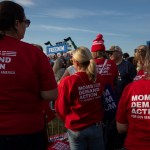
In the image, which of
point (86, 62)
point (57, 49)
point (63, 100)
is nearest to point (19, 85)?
point (63, 100)

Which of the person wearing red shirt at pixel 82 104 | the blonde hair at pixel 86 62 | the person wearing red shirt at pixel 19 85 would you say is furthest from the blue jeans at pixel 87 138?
the person wearing red shirt at pixel 19 85

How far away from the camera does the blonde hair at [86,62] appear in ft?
11.8

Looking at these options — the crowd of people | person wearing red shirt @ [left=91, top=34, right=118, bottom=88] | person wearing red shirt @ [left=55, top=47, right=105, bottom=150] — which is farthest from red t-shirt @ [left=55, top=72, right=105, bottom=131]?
person wearing red shirt @ [left=91, top=34, right=118, bottom=88]

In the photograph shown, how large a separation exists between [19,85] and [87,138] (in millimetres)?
1422

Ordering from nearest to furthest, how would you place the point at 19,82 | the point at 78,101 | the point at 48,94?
the point at 19,82 → the point at 48,94 → the point at 78,101

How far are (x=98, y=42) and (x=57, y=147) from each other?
2398 mm

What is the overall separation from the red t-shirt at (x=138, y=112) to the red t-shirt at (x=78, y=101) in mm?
896

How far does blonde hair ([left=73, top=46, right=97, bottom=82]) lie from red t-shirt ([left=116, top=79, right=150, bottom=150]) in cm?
93

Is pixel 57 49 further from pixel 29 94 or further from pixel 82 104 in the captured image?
pixel 29 94

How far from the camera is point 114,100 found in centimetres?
407

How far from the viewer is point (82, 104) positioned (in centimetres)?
357

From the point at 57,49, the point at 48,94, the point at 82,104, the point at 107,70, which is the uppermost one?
the point at 57,49

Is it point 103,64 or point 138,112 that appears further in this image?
point 103,64

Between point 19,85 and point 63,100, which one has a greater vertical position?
point 19,85
